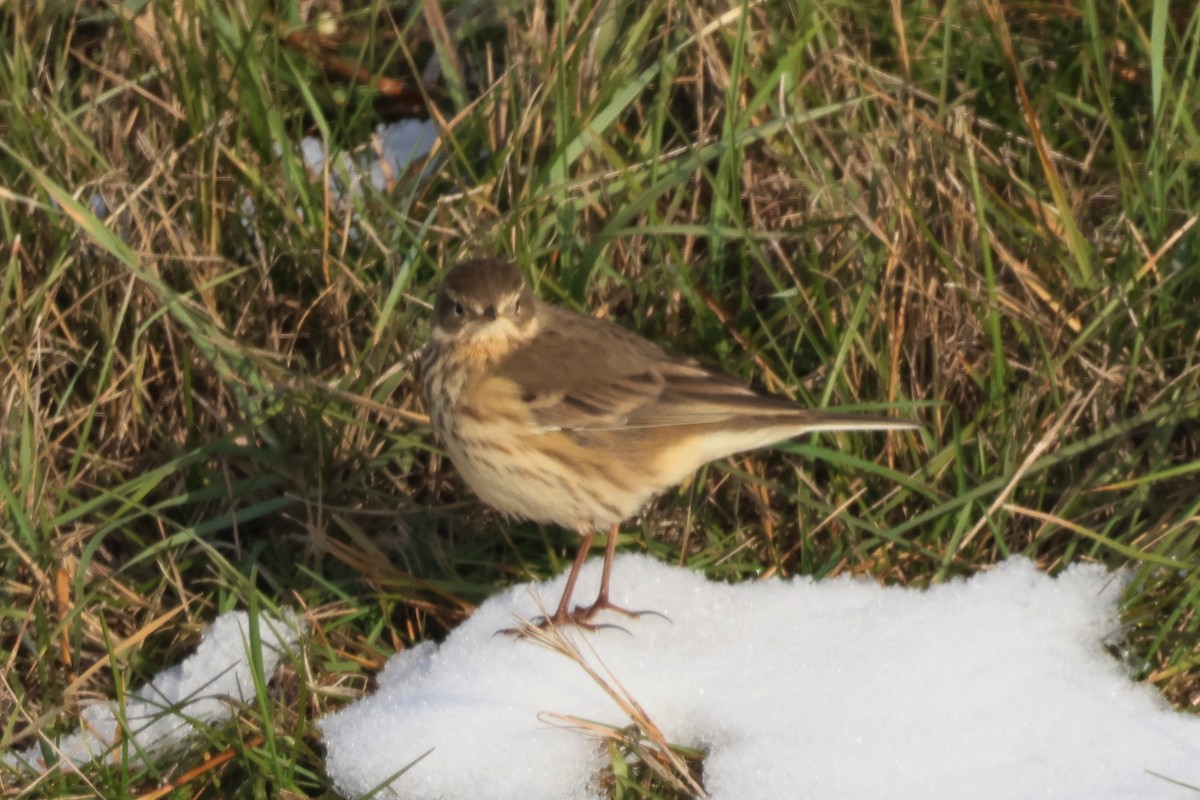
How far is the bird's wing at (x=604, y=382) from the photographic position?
462cm

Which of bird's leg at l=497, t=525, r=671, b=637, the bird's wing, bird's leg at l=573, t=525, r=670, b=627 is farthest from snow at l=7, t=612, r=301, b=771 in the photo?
the bird's wing

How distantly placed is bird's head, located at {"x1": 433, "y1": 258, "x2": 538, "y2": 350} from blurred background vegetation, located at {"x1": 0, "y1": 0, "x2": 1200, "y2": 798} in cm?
29

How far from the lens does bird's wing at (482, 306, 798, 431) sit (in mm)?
4621

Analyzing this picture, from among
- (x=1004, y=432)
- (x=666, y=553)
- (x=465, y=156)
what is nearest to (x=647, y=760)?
(x=666, y=553)

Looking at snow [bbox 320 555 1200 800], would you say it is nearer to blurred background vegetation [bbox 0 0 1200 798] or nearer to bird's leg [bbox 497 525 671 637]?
bird's leg [bbox 497 525 671 637]

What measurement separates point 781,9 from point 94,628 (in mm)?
2903

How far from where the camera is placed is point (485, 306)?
4.55 metres

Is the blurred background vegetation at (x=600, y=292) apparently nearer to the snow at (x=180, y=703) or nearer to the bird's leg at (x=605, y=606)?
the snow at (x=180, y=703)

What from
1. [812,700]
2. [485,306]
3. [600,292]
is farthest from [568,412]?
[812,700]

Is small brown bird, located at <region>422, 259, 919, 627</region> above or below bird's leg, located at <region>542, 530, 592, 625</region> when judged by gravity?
above

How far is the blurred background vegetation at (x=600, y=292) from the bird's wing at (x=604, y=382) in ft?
1.08

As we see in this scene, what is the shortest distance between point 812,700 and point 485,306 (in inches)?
55.1

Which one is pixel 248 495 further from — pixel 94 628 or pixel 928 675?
pixel 928 675

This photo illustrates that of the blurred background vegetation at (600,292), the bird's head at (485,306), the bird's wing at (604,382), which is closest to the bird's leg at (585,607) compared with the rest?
the blurred background vegetation at (600,292)
